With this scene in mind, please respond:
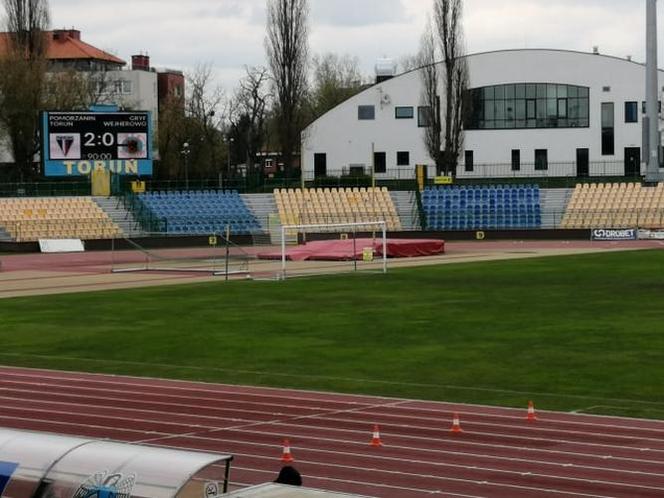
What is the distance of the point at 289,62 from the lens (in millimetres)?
91688

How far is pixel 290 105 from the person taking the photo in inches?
3627

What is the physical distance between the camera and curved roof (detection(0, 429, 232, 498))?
9891mm

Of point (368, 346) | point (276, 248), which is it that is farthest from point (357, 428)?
point (276, 248)

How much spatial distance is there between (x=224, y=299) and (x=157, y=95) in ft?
378

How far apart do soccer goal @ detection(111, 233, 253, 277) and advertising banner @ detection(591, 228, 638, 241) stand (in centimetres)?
2131

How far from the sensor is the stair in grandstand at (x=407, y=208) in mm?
86188

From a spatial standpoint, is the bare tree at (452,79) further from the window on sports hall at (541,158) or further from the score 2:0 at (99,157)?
the score 2:0 at (99,157)

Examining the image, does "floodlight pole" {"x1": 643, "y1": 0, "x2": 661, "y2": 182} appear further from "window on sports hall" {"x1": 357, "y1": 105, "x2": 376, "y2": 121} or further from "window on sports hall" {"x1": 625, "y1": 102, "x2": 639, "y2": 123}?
"window on sports hall" {"x1": 357, "y1": 105, "x2": 376, "y2": 121}

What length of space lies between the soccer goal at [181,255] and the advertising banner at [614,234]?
69.9 ft

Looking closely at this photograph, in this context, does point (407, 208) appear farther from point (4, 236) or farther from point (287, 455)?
point (287, 455)

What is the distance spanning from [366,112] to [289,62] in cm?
1698

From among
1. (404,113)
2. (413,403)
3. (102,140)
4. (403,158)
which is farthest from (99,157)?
(413,403)

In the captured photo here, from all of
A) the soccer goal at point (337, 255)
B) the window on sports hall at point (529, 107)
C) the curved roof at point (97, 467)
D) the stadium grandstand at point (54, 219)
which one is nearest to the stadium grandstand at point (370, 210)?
the stadium grandstand at point (54, 219)

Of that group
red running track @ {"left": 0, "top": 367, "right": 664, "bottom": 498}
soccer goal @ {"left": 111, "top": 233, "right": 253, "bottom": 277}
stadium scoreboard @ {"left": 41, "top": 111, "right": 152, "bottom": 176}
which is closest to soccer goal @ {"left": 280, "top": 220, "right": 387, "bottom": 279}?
soccer goal @ {"left": 111, "top": 233, "right": 253, "bottom": 277}
